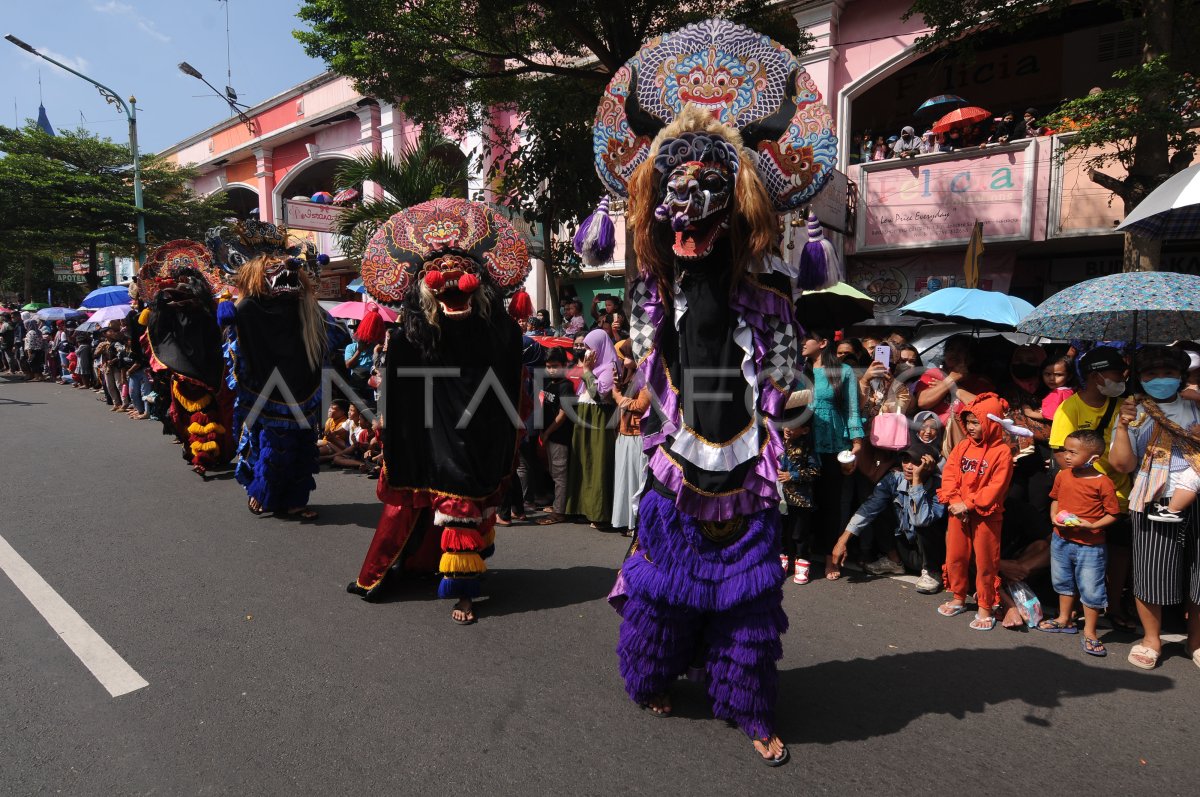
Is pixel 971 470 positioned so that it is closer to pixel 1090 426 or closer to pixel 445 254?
pixel 1090 426

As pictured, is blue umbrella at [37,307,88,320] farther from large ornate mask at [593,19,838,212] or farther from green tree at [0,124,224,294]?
large ornate mask at [593,19,838,212]

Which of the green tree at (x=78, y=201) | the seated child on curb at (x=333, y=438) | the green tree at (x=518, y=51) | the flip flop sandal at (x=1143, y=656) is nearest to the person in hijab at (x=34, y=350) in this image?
the green tree at (x=78, y=201)

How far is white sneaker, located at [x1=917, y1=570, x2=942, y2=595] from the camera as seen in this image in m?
4.49

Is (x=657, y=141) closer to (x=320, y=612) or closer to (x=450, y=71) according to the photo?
(x=320, y=612)

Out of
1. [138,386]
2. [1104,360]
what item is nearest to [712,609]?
[1104,360]

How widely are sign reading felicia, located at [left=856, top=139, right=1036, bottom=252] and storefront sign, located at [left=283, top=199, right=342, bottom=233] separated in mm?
9546

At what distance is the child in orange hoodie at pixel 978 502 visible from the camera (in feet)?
13.2

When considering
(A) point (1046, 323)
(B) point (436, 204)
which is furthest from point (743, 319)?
(A) point (1046, 323)

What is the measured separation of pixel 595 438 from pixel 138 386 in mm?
9532

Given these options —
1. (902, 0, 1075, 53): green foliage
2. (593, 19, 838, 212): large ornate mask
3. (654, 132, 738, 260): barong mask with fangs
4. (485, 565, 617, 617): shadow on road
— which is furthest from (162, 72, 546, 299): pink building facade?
(654, 132, 738, 260): barong mask with fangs

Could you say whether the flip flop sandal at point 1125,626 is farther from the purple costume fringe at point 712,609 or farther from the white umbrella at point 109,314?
the white umbrella at point 109,314

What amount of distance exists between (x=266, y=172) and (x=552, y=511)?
20325mm

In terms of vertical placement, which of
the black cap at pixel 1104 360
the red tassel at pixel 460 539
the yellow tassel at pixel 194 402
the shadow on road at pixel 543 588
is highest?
the black cap at pixel 1104 360

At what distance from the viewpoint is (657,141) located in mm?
2729
